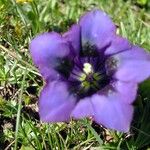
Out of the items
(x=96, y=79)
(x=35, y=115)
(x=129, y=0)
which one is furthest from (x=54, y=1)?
(x=96, y=79)

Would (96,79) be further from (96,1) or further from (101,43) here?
(96,1)

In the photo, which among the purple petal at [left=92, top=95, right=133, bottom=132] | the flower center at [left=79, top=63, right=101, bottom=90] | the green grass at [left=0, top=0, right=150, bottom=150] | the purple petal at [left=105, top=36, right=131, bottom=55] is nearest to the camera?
the purple petal at [left=92, top=95, right=133, bottom=132]

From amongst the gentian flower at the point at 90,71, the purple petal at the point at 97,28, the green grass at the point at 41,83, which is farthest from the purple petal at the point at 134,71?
the green grass at the point at 41,83

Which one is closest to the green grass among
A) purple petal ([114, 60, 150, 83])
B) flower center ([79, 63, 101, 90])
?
flower center ([79, 63, 101, 90])

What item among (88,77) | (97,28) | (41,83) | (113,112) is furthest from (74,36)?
(41,83)

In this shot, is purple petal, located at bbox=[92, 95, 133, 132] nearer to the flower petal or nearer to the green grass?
the flower petal

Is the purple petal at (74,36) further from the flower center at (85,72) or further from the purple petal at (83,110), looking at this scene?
the purple petal at (83,110)
